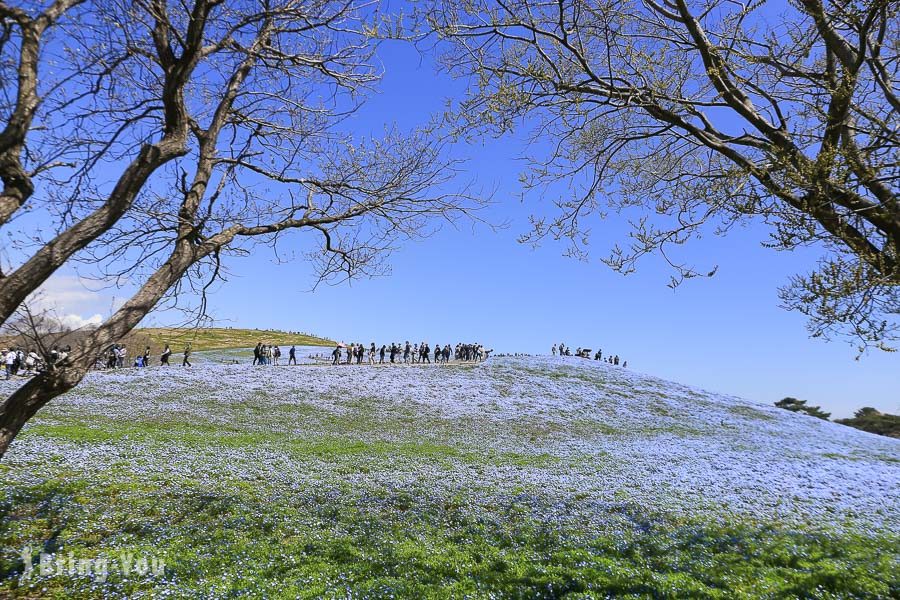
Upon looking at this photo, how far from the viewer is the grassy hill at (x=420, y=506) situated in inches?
280

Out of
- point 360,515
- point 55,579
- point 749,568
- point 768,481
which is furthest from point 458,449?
point 55,579

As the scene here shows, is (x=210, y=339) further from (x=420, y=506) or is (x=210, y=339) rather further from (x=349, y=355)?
(x=420, y=506)

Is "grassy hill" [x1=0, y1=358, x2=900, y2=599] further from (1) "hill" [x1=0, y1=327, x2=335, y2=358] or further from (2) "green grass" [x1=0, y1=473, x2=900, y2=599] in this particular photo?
(1) "hill" [x1=0, y1=327, x2=335, y2=358]

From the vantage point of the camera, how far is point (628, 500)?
39.3 ft

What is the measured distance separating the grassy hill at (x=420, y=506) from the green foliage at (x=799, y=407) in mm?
17756

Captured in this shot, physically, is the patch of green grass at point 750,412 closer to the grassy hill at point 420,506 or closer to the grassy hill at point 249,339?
the grassy hill at point 420,506

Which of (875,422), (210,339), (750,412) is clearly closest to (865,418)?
(875,422)

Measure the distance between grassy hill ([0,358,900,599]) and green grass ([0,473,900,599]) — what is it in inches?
1.7

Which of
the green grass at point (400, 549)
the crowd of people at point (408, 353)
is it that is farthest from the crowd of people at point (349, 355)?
the green grass at point (400, 549)

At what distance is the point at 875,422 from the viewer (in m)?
37.4

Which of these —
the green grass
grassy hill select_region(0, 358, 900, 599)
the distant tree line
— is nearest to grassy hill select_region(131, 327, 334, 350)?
grassy hill select_region(0, 358, 900, 599)

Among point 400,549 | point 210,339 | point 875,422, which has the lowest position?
point 400,549

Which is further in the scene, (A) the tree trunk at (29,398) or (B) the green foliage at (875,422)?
(B) the green foliage at (875,422)

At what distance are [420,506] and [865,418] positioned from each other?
43.0m
